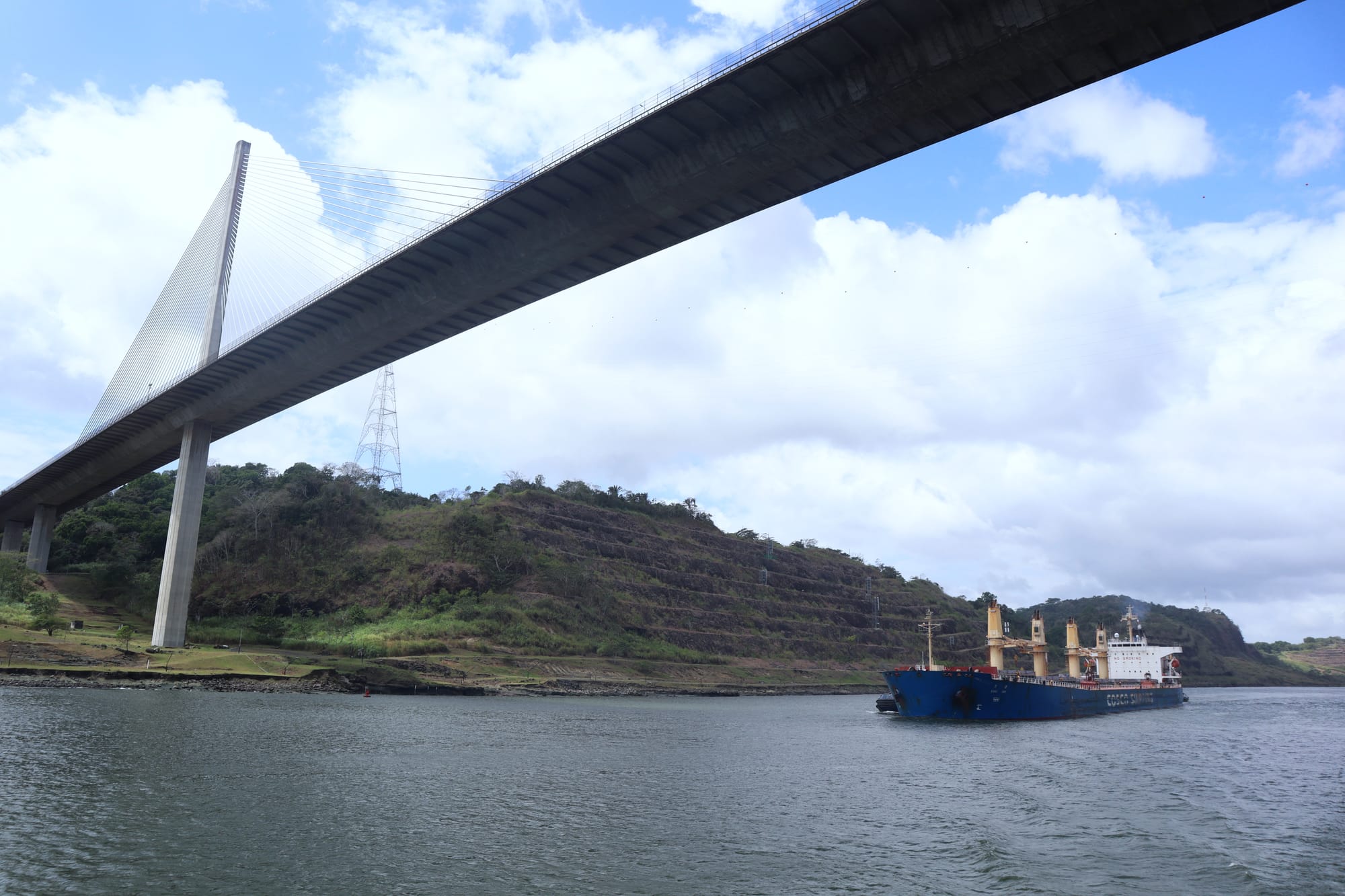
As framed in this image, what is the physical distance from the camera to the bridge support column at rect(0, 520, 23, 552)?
131875 millimetres

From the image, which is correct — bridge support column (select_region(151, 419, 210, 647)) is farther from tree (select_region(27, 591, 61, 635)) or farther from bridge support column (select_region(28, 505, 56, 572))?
bridge support column (select_region(28, 505, 56, 572))

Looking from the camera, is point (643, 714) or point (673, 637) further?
point (673, 637)

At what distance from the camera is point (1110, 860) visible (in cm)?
2212

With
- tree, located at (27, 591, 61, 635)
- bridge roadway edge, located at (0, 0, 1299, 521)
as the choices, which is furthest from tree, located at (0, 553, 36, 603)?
bridge roadway edge, located at (0, 0, 1299, 521)

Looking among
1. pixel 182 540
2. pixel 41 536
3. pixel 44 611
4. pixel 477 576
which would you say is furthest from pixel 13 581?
pixel 477 576

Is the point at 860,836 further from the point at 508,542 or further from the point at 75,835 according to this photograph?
the point at 508,542

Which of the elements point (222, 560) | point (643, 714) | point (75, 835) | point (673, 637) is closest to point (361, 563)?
point (222, 560)

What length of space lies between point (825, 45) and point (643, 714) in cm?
5025

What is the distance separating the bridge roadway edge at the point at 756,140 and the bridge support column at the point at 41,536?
8077 cm

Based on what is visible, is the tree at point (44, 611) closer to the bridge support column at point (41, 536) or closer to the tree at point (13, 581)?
the tree at point (13, 581)

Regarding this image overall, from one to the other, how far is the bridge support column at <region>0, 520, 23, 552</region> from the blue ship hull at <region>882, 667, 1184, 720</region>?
132 metres

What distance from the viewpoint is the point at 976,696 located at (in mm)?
64625

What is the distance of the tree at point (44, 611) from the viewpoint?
73.6 metres

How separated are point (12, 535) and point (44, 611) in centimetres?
7304
